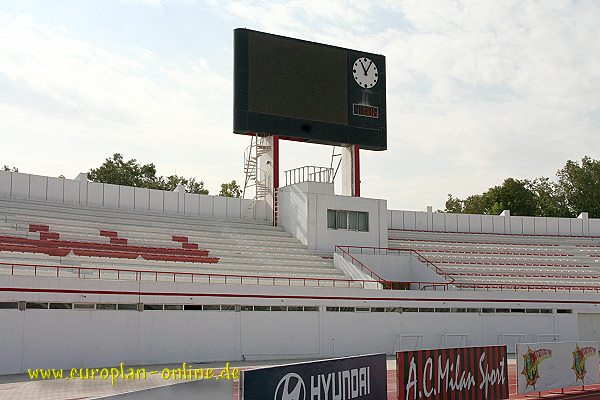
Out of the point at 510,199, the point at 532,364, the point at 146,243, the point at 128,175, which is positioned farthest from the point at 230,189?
the point at 532,364

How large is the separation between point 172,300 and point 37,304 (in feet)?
18.0

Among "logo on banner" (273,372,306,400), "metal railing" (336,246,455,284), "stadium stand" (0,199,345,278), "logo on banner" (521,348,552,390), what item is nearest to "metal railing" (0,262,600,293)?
"stadium stand" (0,199,345,278)

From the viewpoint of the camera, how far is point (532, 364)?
2162 cm

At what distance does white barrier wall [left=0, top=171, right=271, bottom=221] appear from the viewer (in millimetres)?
40125

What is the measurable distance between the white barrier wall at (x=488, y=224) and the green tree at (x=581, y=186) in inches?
1093

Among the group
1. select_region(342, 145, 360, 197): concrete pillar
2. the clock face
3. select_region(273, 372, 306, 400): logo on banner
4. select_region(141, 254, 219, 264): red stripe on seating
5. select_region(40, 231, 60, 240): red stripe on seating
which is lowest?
select_region(273, 372, 306, 400): logo on banner

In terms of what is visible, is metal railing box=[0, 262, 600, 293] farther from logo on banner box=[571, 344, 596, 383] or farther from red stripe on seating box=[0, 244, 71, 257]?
logo on banner box=[571, 344, 596, 383]

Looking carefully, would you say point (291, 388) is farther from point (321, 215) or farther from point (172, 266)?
point (321, 215)

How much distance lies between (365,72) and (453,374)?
32.1 m

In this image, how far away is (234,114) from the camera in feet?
142

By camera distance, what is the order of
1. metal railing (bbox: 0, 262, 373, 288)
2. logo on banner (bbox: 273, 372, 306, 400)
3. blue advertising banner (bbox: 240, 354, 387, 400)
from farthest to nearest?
1. metal railing (bbox: 0, 262, 373, 288)
2. logo on banner (bbox: 273, 372, 306, 400)
3. blue advertising banner (bbox: 240, 354, 387, 400)

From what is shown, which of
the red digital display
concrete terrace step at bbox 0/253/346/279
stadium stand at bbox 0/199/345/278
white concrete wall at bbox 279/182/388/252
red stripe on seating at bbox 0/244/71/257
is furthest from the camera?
the red digital display

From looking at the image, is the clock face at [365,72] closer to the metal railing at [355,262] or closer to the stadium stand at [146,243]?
the metal railing at [355,262]

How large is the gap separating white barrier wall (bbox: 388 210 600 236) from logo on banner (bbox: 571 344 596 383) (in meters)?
29.2
